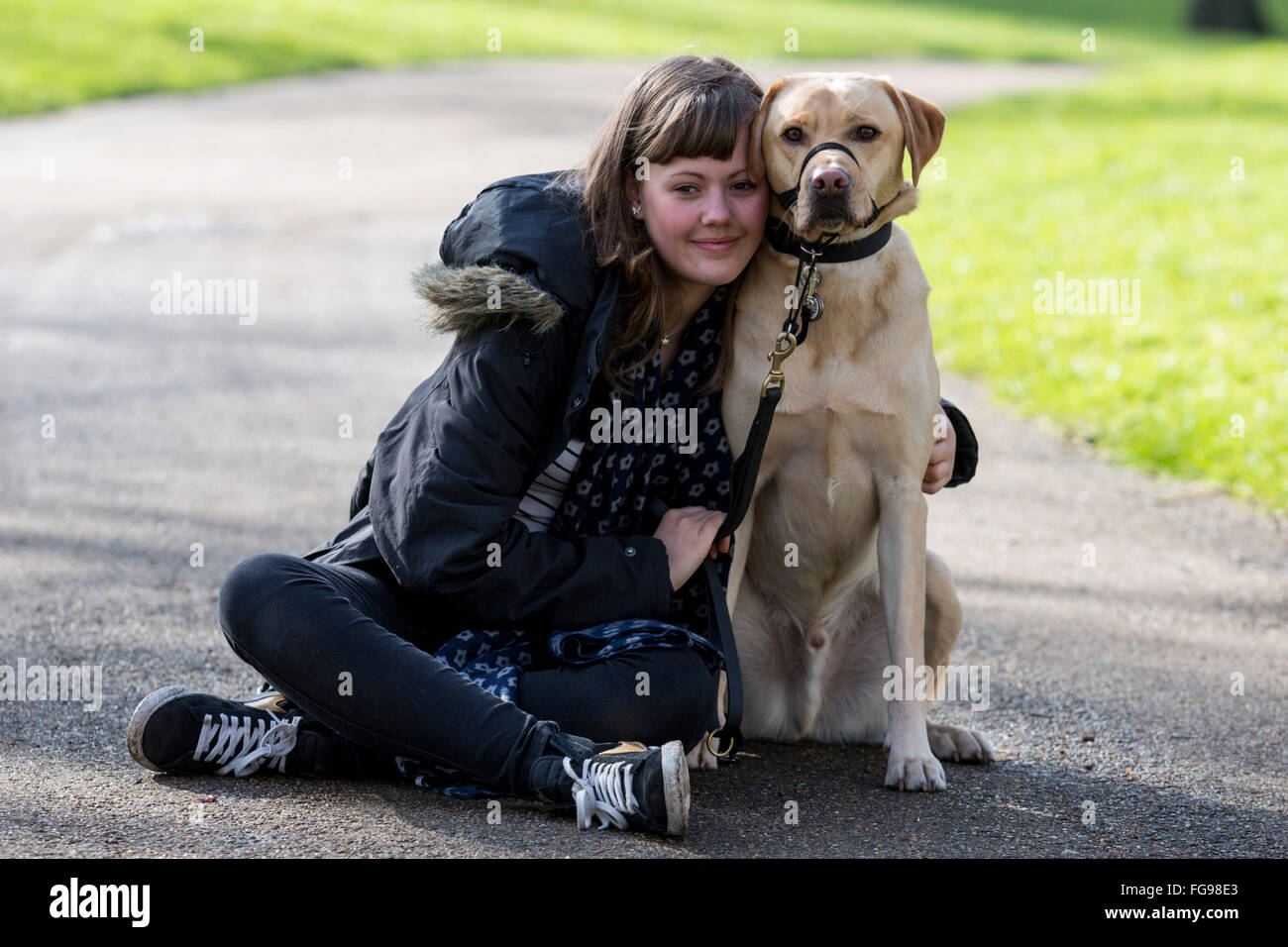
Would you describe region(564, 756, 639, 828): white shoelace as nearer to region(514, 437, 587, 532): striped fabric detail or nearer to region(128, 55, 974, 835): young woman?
region(128, 55, 974, 835): young woman

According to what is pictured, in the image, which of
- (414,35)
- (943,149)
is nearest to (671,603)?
(943,149)

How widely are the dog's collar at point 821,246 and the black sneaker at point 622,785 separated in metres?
1.27

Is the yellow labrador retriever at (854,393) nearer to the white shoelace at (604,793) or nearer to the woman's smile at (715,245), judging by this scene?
the woman's smile at (715,245)

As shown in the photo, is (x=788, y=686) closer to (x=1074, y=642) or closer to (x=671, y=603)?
(x=671, y=603)

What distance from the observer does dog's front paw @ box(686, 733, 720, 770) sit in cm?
373

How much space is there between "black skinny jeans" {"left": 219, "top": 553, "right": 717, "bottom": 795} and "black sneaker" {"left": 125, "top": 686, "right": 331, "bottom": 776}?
117 mm

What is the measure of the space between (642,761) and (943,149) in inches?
561

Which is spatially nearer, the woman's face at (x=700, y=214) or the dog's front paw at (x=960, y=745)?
the woman's face at (x=700, y=214)

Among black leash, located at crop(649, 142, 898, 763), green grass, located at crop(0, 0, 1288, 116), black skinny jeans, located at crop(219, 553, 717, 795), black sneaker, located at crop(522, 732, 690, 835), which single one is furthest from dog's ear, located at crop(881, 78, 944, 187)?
green grass, located at crop(0, 0, 1288, 116)

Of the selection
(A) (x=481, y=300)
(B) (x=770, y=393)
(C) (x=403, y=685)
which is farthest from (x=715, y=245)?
(C) (x=403, y=685)

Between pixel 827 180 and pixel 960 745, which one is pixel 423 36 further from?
pixel 960 745

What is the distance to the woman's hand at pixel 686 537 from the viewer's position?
3.62 m

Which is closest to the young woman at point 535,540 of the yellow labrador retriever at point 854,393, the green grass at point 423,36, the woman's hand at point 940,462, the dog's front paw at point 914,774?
the yellow labrador retriever at point 854,393
